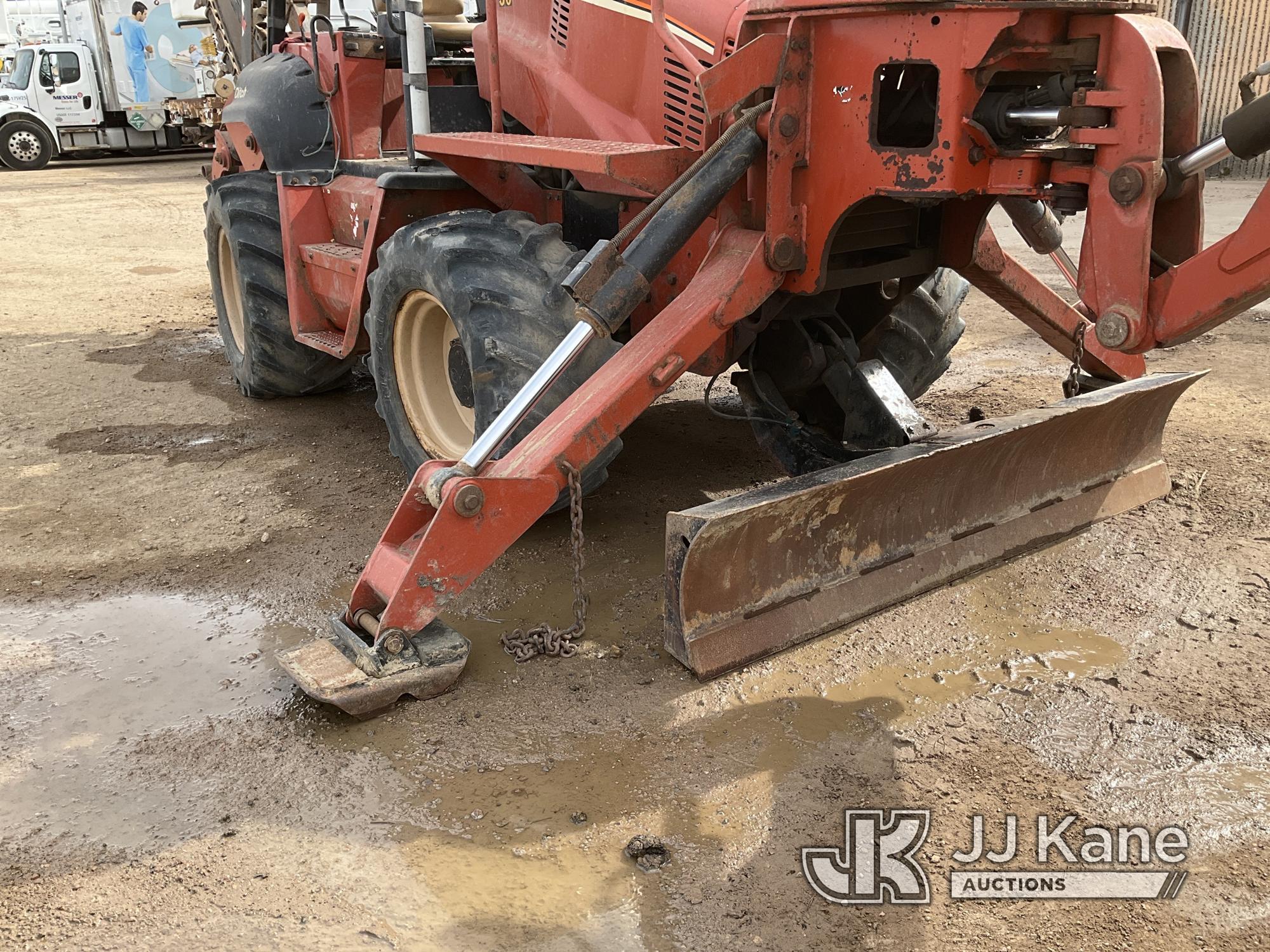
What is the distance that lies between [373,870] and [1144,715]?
7.03ft

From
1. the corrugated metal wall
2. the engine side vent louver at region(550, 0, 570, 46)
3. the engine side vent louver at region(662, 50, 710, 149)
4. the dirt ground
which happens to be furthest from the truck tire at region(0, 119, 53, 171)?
the engine side vent louver at region(662, 50, 710, 149)

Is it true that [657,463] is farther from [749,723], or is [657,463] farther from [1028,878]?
[1028,878]

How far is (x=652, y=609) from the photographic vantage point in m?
3.80

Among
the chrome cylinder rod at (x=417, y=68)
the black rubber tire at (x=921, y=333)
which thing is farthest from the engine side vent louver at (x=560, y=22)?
the black rubber tire at (x=921, y=333)

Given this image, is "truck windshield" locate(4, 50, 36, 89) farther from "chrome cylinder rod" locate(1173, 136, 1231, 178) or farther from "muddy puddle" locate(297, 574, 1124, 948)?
"chrome cylinder rod" locate(1173, 136, 1231, 178)

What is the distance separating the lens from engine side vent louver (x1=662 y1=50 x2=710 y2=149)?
3744 mm

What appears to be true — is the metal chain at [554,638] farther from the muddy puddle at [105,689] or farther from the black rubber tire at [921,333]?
the black rubber tire at [921,333]

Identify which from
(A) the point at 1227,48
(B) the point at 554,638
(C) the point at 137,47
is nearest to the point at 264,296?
(B) the point at 554,638

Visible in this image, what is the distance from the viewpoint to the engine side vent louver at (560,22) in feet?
14.2

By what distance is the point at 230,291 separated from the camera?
23.0 feet

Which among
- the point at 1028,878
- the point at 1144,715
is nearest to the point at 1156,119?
the point at 1144,715

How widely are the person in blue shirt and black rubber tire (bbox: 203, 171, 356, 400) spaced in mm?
15458

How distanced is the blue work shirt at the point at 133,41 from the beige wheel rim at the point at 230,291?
596 inches

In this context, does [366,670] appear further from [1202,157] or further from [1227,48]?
[1227,48]
